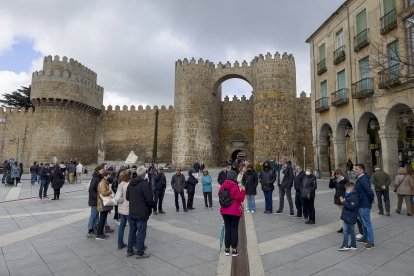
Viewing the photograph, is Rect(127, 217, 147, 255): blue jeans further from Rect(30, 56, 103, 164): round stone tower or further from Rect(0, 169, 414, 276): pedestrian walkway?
Rect(30, 56, 103, 164): round stone tower

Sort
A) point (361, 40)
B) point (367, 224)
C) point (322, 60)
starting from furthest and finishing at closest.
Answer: point (322, 60) < point (361, 40) < point (367, 224)

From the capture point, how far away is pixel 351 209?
5270mm

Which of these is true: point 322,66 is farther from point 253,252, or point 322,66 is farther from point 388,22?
point 253,252

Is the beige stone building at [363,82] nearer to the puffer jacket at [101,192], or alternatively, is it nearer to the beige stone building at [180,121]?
the beige stone building at [180,121]

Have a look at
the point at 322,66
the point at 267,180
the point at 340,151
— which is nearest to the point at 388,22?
the point at 322,66

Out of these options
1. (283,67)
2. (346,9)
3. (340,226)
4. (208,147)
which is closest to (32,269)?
(340,226)

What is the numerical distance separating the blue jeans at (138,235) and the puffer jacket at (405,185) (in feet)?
23.6

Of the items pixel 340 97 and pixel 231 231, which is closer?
pixel 231 231

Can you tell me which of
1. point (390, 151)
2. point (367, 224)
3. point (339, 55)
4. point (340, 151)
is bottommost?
point (367, 224)

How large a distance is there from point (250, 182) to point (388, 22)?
1014 cm

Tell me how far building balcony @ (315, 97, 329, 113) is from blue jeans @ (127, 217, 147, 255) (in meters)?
15.6

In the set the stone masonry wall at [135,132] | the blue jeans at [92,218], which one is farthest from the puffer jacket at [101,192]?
the stone masonry wall at [135,132]

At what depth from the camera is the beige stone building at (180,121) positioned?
92.1 feet

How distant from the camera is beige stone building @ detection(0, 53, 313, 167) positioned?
28.1m
